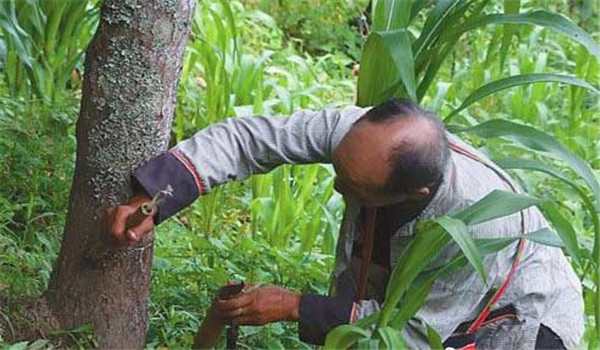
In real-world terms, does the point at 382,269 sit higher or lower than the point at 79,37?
lower

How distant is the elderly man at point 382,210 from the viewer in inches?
83.7

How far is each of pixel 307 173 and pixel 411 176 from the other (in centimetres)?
158

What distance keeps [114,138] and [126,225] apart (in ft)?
0.80

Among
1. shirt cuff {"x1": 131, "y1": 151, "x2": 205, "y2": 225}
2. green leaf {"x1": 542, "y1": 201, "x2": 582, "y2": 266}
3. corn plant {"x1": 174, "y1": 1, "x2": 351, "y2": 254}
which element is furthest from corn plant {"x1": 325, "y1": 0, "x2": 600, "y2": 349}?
corn plant {"x1": 174, "y1": 1, "x2": 351, "y2": 254}

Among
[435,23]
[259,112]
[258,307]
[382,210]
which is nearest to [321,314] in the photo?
[258,307]

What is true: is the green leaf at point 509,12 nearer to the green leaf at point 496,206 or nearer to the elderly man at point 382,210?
the elderly man at point 382,210

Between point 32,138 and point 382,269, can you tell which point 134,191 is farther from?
point 32,138

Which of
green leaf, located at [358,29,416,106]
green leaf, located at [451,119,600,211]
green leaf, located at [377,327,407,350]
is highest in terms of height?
green leaf, located at [358,29,416,106]

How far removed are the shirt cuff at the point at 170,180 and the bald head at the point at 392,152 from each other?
0.98 ft

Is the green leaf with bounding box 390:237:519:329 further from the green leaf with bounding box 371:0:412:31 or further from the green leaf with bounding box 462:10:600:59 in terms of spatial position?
the green leaf with bounding box 371:0:412:31

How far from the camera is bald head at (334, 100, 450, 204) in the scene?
2.10 meters

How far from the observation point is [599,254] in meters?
2.12

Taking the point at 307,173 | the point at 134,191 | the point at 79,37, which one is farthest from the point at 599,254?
the point at 79,37

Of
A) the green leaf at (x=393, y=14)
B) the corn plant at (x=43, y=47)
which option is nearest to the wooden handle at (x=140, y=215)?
the green leaf at (x=393, y=14)
